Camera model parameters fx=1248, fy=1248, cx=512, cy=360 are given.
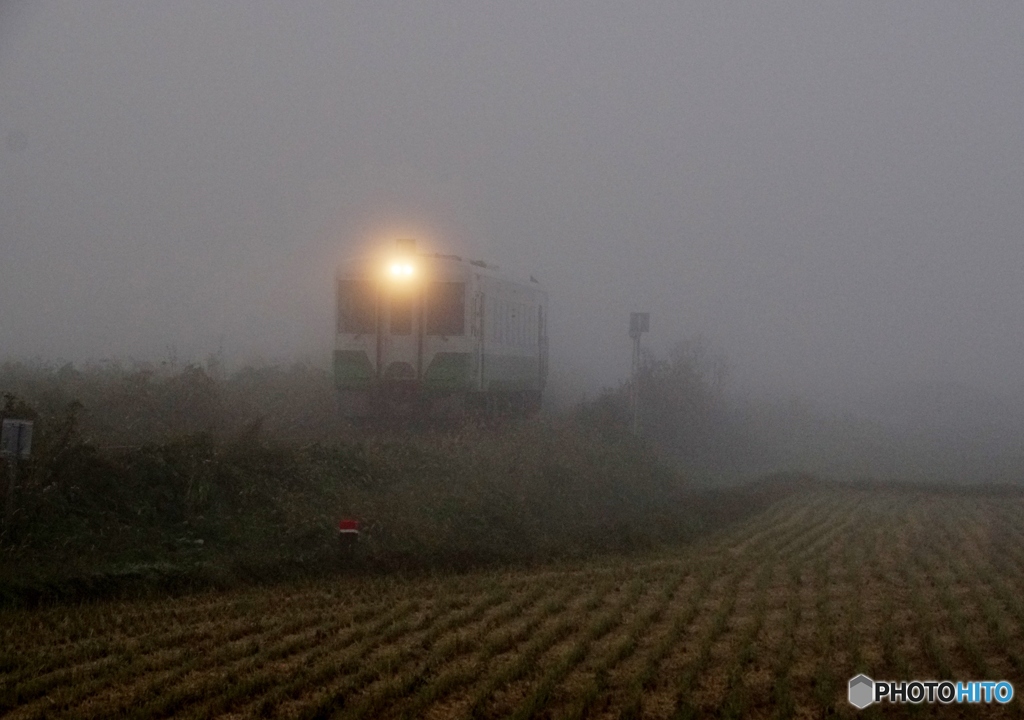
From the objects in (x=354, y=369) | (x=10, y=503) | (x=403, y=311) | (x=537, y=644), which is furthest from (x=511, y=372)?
(x=537, y=644)

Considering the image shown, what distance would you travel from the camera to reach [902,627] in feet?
33.3

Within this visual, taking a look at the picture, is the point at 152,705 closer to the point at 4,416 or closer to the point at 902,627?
the point at 902,627

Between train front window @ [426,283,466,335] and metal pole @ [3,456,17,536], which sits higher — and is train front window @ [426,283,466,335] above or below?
above

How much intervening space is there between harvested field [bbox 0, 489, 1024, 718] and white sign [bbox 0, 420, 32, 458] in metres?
1.93

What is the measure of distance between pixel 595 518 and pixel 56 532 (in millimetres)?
9206

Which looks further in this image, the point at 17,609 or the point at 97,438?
the point at 97,438

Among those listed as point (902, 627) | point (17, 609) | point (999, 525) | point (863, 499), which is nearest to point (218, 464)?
point (17, 609)

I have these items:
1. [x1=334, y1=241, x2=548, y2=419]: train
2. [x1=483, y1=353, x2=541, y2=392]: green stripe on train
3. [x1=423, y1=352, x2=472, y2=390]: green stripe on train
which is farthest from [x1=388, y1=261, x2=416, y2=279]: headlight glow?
[x1=483, y1=353, x2=541, y2=392]: green stripe on train

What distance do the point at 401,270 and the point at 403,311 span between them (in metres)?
0.76

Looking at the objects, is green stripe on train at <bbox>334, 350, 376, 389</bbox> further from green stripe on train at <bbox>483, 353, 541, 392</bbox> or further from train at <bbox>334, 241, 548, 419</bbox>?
green stripe on train at <bbox>483, 353, 541, 392</bbox>

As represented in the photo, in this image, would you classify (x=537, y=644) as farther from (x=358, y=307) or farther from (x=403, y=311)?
(x=358, y=307)

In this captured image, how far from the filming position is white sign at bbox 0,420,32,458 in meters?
12.1

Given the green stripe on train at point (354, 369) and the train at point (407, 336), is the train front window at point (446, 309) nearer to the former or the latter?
the train at point (407, 336)

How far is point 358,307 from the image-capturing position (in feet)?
76.5
